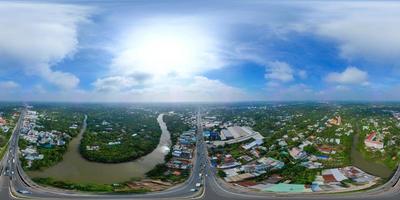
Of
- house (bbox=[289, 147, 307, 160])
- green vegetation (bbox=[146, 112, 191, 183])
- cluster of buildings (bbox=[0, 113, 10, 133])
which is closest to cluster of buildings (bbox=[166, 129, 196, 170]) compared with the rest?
green vegetation (bbox=[146, 112, 191, 183])

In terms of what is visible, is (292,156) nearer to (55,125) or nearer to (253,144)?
(253,144)

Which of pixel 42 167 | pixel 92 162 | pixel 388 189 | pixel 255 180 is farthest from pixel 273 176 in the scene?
pixel 42 167

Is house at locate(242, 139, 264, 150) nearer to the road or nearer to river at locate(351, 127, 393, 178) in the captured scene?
the road

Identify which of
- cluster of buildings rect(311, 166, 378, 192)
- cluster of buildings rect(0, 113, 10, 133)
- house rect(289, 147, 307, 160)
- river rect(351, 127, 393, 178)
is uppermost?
cluster of buildings rect(0, 113, 10, 133)

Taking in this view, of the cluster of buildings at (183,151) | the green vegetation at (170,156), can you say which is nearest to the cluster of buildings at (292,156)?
the cluster of buildings at (183,151)

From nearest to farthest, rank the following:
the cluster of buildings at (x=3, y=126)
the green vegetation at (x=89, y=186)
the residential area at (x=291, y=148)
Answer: the green vegetation at (x=89, y=186) < the residential area at (x=291, y=148) < the cluster of buildings at (x=3, y=126)

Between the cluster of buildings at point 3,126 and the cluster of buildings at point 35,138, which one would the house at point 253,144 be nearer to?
the cluster of buildings at point 35,138
